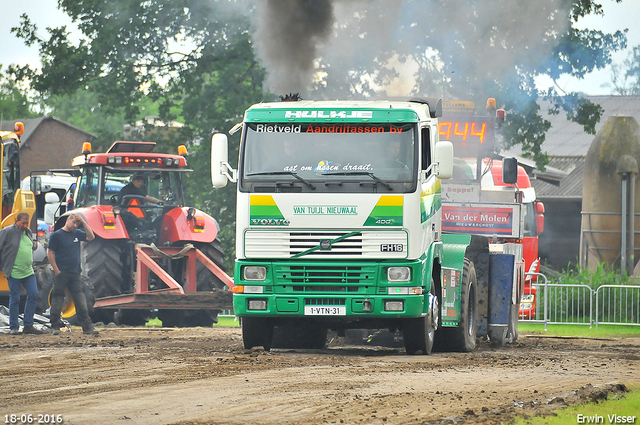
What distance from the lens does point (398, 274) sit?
460 inches

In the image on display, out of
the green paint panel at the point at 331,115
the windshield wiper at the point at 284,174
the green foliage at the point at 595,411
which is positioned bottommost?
the green foliage at the point at 595,411

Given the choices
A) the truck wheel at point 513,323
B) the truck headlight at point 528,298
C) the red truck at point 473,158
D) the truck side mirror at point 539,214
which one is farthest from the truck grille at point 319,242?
the truck side mirror at point 539,214

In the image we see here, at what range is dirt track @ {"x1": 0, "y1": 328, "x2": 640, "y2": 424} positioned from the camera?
24.9ft

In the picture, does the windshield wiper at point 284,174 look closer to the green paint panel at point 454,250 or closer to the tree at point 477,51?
the green paint panel at point 454,250

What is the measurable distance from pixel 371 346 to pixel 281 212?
4.03 metres

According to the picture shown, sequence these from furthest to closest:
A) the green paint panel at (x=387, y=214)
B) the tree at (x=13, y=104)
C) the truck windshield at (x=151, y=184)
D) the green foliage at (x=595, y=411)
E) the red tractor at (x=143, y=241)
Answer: the tree at (x=13, y=104) < the truck windshield at (x=151, y=184) < the red tractor at (x=143, y=241) < the green paint panel at (x=387, y=214) < the green foliage at (x=595, y=411)

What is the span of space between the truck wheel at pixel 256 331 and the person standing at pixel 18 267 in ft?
15.6

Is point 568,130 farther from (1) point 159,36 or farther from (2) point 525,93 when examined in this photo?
(1) point 159,36

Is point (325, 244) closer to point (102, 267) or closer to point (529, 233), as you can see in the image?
point (102, 267)

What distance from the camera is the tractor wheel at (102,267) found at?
17172mm

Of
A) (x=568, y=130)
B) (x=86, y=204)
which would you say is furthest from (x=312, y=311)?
(x=568, y=130)

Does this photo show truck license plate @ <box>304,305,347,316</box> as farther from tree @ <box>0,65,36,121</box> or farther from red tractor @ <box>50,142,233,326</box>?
tree @ <box>0,65,36,121</box>

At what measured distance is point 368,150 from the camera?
1171 cm

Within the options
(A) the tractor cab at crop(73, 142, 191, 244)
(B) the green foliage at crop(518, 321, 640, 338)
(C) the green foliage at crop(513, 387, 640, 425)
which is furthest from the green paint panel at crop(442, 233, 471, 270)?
(A) the tractor cab at crop(73, 142, 191, 244)
